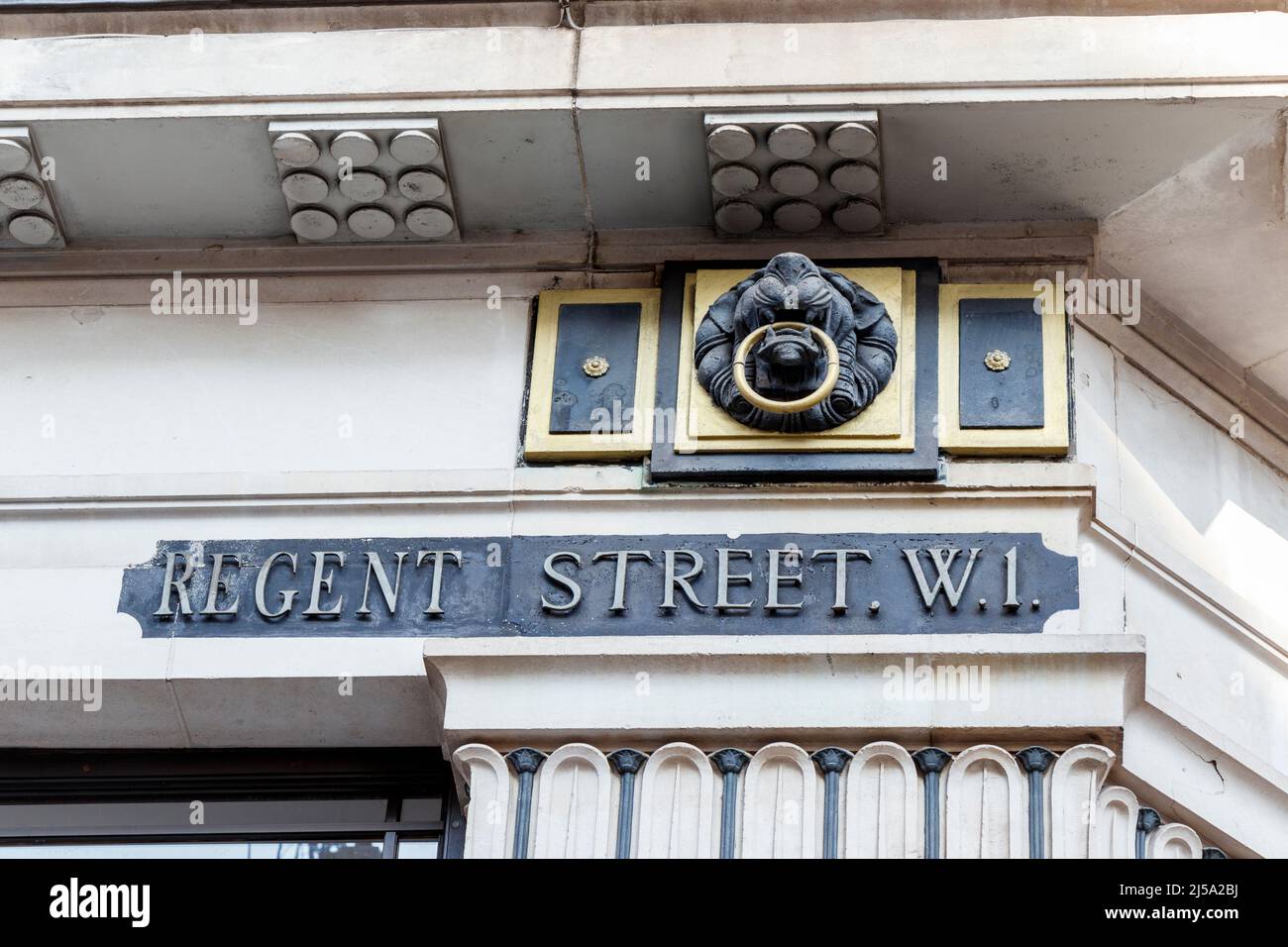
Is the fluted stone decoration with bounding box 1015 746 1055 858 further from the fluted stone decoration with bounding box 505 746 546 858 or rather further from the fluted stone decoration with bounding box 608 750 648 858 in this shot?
the fluted stone decoration with bounding box 505 746 546 858

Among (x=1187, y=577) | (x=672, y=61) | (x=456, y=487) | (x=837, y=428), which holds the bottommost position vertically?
(x=1187, y=577)

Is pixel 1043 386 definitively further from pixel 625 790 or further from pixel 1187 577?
pixel 625 790

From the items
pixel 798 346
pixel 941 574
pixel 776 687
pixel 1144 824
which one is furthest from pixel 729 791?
pixel 798 346

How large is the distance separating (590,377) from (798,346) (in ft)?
2.48

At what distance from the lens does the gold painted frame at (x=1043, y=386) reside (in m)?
8.48

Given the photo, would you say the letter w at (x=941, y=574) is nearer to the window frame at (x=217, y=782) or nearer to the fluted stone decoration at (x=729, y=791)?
the fluted stone decoration at (x=729, y=791)

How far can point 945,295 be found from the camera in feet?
29.2

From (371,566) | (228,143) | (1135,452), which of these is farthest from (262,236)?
(1135,452)

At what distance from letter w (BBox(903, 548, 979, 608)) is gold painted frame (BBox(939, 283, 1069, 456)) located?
0.41 m

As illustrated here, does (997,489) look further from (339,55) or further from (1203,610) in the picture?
(339,55)

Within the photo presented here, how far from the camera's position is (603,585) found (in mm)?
8312

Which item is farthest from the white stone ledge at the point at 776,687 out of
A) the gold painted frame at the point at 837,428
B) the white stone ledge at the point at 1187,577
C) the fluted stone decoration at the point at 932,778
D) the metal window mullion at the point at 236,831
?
the gold painted frame at the point at 837,428

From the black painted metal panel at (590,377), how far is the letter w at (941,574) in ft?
3.58

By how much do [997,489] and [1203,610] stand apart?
779 mm
